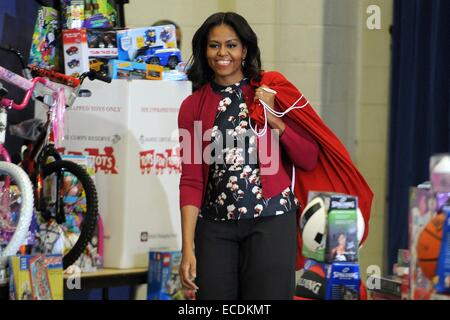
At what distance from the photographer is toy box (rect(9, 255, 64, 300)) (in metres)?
3.13

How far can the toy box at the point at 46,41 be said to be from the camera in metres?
4.02

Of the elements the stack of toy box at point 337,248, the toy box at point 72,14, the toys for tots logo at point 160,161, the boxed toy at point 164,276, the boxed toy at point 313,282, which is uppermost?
the toy box at point 72,14

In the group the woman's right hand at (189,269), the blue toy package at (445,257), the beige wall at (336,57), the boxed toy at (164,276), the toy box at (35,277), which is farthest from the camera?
the beige wall at (336,57)

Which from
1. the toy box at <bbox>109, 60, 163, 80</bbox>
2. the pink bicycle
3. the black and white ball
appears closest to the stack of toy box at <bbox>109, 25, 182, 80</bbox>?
the toy box at <bbox>109, 60, 163, 80</bbox>

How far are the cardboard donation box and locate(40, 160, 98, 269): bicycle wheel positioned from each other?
14 cm

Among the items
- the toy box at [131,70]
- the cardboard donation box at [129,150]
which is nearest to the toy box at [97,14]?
the toy box at [131,70]

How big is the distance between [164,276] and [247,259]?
4.59 ft

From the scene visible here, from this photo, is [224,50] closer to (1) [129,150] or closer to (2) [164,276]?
(1) [129,150]

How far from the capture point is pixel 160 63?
4027 mm

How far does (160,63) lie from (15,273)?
4.29ft

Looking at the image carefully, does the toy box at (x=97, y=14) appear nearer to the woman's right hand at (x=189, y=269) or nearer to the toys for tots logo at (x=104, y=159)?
the toys for tots logo at (x=104, y=159)

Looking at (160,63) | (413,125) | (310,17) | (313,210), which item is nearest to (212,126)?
(313,210)

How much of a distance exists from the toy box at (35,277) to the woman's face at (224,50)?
111 cm

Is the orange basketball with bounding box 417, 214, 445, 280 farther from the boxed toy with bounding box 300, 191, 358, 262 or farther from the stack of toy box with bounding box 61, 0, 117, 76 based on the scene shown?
the stack of toy box with bounding box 61, 0, 117, 76
